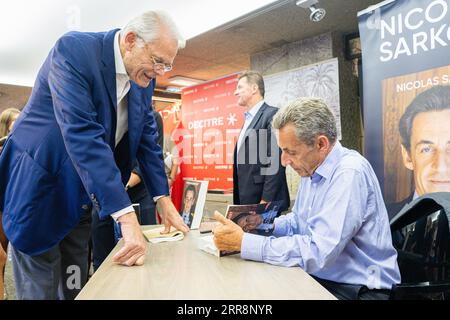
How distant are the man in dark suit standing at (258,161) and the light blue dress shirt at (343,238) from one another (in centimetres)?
115

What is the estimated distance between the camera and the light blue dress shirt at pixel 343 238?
3.16 ft

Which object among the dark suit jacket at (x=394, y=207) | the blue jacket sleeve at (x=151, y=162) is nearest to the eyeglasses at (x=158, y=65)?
the blue jacket sleeve at (x=151, y=162)

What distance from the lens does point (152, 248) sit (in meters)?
1.17

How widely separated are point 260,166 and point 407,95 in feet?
3.33

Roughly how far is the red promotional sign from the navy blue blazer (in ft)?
9.98

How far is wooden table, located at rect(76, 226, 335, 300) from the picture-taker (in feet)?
2.43

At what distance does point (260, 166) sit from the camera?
7.86 feet

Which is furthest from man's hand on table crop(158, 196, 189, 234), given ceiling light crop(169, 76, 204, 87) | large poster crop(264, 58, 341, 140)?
ceiling light crop(169, 76, 204, 87)

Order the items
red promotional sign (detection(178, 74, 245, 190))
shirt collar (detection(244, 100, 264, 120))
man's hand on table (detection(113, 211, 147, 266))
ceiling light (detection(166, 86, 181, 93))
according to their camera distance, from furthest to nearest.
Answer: ceiling light (detection(166, 86, 181, 93)), red promotional sign (detection(178, 74, 245, 190)), shirt collar (detection(244, 100, 264, 120)), man's hand on table (detection(113, 211, 147, 266))

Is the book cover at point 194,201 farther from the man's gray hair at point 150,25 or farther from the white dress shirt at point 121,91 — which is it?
the man's gray hair at point 150,25

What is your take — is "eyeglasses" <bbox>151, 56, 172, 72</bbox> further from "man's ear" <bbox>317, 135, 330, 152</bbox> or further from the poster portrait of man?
the poster portrait of man

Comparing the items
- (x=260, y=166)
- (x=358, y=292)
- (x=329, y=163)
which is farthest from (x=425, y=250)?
(x=260, y=166)

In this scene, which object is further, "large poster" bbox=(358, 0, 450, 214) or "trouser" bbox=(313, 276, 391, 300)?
"large poster" bbox=(358, 0, 450, 214)
